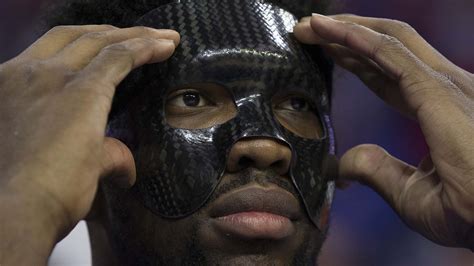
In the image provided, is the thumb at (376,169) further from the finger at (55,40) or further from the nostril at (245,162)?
the finger at (55,40)

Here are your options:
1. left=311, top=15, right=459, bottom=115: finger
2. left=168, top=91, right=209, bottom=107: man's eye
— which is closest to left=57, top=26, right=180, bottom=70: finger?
left=168, top=91, right=209, bottom=107: man's eye

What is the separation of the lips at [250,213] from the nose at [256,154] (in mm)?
56

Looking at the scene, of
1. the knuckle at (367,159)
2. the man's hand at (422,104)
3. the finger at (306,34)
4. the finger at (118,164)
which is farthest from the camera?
the knuckle at (367,159)

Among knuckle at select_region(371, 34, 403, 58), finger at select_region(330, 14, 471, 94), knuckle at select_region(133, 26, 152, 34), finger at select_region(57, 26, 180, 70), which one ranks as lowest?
finger at select_region(330, 14, 471, 94)

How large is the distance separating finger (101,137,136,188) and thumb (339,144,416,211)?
685 mm

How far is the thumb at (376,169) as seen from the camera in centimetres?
246

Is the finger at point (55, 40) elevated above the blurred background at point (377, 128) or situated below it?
above

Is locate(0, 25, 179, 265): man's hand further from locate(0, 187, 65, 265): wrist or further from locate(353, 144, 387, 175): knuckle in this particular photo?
locate(353, 144, 387, 175): knuckle

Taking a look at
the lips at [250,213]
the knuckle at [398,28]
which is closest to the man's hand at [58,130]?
the lips at [250,213]

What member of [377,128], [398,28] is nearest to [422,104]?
[398,28]

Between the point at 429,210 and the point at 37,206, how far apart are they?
104cm

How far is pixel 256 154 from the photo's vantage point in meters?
2.09

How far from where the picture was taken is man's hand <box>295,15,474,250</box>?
217cm

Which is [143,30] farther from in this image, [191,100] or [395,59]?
[395,59]
